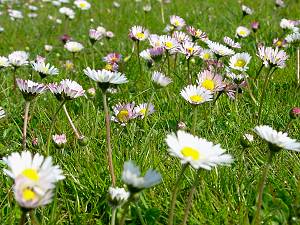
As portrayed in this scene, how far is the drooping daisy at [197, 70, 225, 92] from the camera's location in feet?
6.92

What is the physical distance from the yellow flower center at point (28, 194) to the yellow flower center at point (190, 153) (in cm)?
43

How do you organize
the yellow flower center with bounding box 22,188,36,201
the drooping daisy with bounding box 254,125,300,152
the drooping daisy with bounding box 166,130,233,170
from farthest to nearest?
1. the drooping daisy with bounding box 254,125,300,152
2. the drooping daisy with bounding box 166,130,233,170
3. the yellow flower center with bounding box 22,188,36,201

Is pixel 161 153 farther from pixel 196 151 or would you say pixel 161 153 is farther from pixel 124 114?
pixel 196 151

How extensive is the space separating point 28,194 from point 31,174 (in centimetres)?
9

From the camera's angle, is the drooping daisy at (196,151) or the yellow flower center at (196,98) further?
the yellow flower center at (196,98)

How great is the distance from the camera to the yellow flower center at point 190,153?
1.25m

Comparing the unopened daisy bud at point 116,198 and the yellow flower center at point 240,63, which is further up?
the yellow flower center at point 240,63

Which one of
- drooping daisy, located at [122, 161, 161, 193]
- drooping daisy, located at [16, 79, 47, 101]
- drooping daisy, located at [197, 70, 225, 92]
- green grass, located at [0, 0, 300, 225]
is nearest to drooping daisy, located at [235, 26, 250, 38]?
green grass, located at [0, 0, 300, 225]

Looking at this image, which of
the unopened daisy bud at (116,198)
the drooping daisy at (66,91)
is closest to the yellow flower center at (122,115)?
the drooping daisy at (66,91)

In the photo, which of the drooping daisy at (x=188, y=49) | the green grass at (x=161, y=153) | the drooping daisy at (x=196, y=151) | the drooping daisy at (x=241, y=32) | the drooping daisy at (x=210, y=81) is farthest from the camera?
the drooping daisy at (x=241, y=32)

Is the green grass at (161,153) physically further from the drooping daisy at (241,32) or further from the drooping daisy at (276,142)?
the drooping daisy at (276,142)

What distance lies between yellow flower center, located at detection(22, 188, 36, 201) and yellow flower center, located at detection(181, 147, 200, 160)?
427 millimetres

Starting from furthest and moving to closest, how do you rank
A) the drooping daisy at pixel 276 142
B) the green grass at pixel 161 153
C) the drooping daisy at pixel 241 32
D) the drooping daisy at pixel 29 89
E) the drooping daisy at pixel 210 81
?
the drooping daisy at pixel 241 32
the drooping daisy at pixel 210 81
the drooping daisy at pixel 29 89
the green grass at pixel 161 153
the drooping daisy at pixel 276 142

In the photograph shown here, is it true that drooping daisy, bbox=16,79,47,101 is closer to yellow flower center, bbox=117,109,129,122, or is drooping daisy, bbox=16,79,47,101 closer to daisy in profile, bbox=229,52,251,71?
yellow flower center, bbox=117,109,129,122
